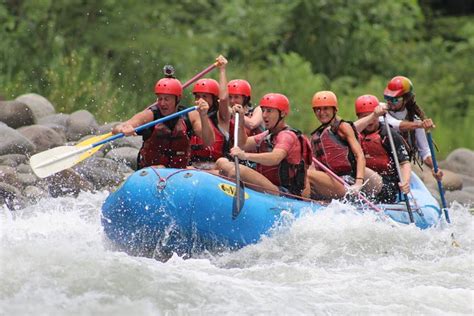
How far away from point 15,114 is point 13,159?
4.81ft

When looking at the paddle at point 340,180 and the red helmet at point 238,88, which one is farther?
the red helmet at point 238,88

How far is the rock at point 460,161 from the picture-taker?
16203 millimetres

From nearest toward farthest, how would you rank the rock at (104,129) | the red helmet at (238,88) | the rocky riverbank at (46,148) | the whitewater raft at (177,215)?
1. the whitewater raft at (177,215)
2. the red helmet at (238,88)
3. the rocky riverbank at (46,148)
4. the rock at (104,129)

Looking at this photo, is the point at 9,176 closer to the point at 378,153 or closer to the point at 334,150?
the point at 334,150

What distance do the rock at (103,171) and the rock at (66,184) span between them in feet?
1.06

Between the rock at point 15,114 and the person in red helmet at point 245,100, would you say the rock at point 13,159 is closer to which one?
the rock at point 15,114

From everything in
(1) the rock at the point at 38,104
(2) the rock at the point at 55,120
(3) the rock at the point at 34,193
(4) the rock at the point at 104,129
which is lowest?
(3) the rock at the point at 34,193

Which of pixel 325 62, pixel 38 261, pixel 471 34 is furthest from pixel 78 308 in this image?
pixel 471 34

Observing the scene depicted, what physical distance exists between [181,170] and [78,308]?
2.16 m

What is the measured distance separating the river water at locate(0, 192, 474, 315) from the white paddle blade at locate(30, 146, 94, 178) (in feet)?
1.59

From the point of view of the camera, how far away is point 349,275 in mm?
8133

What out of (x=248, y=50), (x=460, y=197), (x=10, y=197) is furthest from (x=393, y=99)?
A: (x=248, y=50)

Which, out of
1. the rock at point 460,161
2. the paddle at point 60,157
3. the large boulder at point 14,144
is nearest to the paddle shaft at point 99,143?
the paddle at point 60,157

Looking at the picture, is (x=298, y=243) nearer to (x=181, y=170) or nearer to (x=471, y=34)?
(x=181, y=170)
